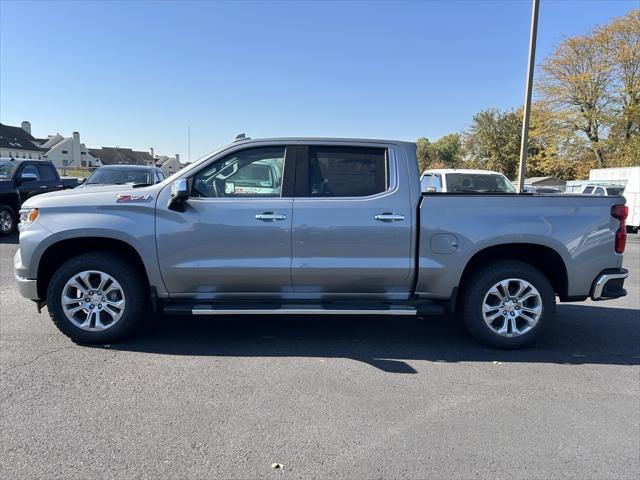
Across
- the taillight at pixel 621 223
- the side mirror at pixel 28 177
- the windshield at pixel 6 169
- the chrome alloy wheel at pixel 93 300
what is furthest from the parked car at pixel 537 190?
the windshield at pixel 6 169

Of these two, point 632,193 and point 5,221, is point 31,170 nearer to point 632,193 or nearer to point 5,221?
point 5,221

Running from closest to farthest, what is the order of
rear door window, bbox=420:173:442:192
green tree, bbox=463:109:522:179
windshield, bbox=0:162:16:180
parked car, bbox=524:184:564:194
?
1. windshield, bbox=0:162:16:180
2. rear door window, bbox=420:173:442:192
3. parked car, bbox=524:184:564:194
4. green tree, bbox=463:109:522:179

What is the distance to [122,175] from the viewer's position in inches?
436

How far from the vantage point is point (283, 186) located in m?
4.58

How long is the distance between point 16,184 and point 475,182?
1114 cm

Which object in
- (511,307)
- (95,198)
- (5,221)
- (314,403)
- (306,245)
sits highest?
(95,198)

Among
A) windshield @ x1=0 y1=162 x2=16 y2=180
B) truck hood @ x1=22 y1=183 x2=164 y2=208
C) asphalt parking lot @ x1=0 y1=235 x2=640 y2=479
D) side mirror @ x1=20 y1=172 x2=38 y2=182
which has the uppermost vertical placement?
windshield @ x1=0 y1=162 x2=16 y2=180

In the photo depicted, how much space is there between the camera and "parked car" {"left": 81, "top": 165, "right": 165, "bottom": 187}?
10773mm

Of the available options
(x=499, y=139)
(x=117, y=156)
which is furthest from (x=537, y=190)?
(x=117, y=156)

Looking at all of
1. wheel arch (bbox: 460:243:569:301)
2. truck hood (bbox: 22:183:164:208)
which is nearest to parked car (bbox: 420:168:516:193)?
wheel arch (bbox: 460:243:569:301)

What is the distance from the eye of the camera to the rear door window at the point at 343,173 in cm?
459

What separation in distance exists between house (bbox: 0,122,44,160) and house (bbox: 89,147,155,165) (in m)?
23.5

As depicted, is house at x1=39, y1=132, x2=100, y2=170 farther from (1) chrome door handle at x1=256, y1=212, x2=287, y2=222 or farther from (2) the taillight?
(2) the taillight

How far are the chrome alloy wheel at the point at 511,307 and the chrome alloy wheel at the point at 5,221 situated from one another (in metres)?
11.4
